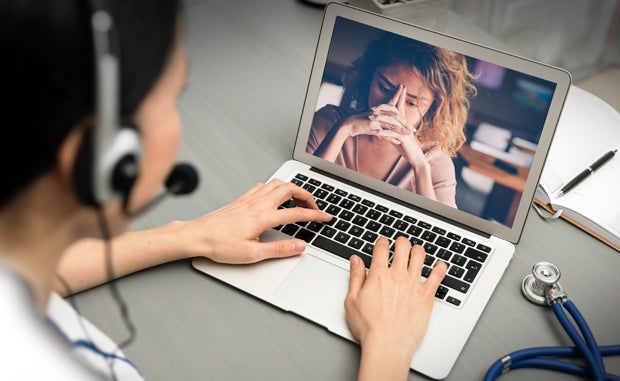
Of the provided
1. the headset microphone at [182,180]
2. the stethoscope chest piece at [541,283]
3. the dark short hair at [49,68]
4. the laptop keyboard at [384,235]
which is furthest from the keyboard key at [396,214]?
the dark short hair at [49,68]

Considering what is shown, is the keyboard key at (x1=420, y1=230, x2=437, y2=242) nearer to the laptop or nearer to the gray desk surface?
the laptop

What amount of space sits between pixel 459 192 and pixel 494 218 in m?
0.07

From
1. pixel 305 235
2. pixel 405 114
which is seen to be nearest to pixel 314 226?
pixel 305 235

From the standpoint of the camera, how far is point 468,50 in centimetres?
105

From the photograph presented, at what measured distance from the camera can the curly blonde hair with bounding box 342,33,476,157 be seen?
1055 millimetres

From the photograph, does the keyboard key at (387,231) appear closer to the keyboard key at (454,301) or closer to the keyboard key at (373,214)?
the keyboard key at (373,214)

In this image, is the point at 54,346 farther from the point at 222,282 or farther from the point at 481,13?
the point at 481,13

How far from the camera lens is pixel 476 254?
1032 millimetres

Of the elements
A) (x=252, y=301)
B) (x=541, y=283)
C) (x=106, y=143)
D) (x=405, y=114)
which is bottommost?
(x=252, y=301)

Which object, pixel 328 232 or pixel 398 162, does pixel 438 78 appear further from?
pixel 328 232

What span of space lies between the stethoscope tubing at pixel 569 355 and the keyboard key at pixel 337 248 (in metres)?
0.24

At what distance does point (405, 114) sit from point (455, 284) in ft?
0.94

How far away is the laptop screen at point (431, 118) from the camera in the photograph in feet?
3.39

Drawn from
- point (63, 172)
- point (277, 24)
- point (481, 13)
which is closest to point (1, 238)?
point (63, 172)
